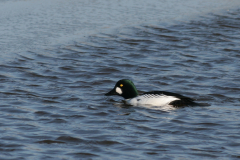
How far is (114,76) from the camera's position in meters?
11.5

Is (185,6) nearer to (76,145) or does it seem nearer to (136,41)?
(136,41)

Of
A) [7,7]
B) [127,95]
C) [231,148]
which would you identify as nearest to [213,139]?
[231,148]

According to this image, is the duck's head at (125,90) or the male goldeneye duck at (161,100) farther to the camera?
the duck's head at (125,90)

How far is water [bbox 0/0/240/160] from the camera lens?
22.5 ft

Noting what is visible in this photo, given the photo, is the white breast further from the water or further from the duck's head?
the duck's head

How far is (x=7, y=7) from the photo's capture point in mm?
17125

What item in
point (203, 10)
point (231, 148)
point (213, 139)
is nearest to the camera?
point (231, 148)

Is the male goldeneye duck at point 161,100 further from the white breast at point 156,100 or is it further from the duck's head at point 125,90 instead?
the duck's head at point 125,90

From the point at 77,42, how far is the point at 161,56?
2489mm

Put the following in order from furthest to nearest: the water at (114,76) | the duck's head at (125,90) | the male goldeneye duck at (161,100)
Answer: the duck's head at (125,90) < the male goldeneye duck at (161,100) < the water at (114,76)

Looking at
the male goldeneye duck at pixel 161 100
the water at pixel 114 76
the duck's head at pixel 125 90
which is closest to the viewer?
the water at pixel 114 76

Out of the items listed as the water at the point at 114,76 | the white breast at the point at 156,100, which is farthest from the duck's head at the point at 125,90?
the white breast at the point at 156,100

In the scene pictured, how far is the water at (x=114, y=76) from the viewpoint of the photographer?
687cm

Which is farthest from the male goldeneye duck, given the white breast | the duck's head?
the duck's head
